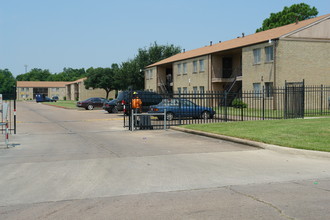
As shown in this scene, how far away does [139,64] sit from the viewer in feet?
193

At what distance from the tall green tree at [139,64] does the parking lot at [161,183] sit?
47.2m

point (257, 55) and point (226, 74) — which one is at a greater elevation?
point (257, 55)

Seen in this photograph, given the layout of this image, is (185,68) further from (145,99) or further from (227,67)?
(145,99)

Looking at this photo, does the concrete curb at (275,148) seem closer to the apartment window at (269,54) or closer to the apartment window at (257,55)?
the apartment window at (269,54)

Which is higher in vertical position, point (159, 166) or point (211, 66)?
point (211, 66)

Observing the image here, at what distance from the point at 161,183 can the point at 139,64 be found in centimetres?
5308

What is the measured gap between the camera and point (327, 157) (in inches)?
372

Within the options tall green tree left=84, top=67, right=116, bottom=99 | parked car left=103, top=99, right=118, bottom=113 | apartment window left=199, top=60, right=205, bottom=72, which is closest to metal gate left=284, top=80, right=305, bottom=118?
parked car left=103, top=99, right=118, bottom=113

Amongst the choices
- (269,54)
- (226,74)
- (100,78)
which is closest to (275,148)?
(269,54)

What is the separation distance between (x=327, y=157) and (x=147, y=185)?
543cm

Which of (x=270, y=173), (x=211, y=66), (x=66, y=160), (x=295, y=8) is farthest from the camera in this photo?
(x=295, y=8)

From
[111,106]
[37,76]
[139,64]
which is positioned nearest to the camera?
[111,106]

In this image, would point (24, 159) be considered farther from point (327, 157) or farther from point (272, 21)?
point (272, 21)

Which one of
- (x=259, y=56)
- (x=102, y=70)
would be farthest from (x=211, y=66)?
(x=102, y=70)
